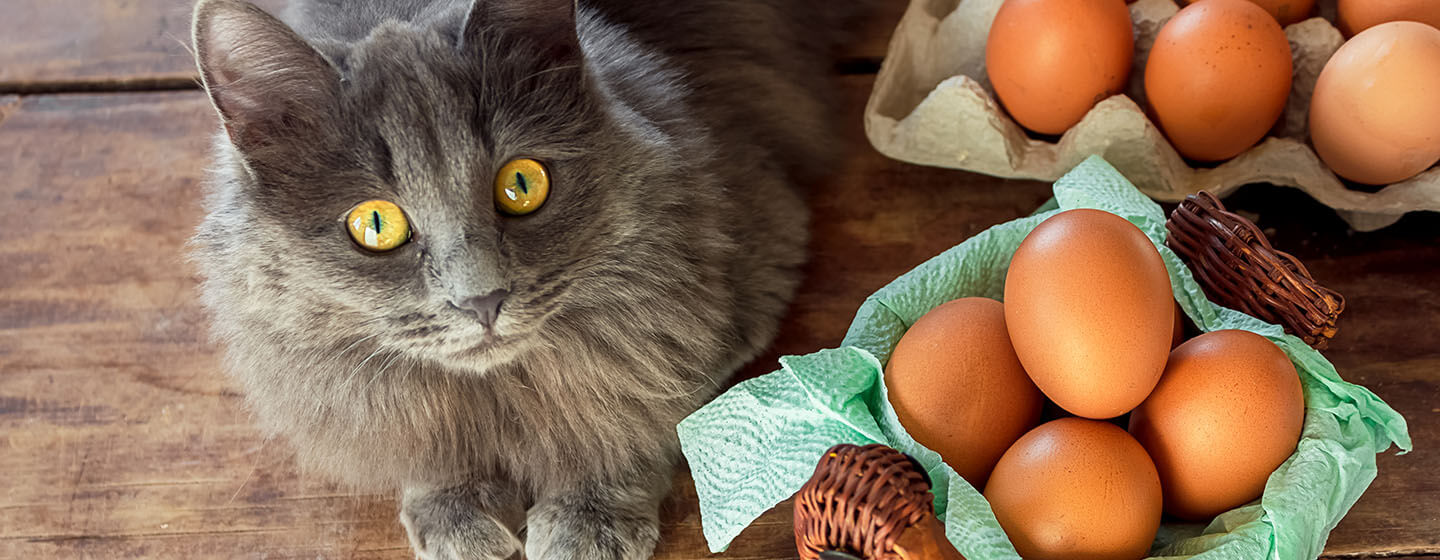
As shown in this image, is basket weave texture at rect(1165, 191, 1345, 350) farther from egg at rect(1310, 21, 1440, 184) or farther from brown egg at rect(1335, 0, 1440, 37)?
brown egg at rect(1335, 0, 1440, 37)

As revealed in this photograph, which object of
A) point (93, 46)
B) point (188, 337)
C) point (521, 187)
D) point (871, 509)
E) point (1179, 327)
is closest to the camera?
point (871, 509)

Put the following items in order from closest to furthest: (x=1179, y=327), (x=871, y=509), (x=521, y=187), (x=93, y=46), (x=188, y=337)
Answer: (x=871, y=509)
(x=521, y=187)
(x=1179, y=327)
(x=188, y=337)
(x=93, y=46)

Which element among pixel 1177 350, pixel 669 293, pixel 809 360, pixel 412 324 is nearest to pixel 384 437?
pixel 412 324

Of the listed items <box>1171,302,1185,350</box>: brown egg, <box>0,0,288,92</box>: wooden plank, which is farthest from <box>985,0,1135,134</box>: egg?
<box>0,0,288,92</box>: wooden plank

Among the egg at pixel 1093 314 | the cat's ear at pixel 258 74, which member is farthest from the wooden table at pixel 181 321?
the cat's ear at pixel 258 74

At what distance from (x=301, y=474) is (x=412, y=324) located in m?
0.38

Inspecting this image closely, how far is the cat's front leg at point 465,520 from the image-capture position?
100cm

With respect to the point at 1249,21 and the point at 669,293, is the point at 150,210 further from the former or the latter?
the point at 1249,21

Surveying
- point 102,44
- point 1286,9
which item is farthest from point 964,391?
point 102,44

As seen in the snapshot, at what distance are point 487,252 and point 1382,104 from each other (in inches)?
32.5

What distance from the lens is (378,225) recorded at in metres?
0.84

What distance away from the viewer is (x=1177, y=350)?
35.3 inches

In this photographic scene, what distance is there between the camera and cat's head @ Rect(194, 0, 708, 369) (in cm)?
82

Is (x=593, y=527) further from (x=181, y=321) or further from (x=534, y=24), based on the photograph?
(x=181, y=321)
